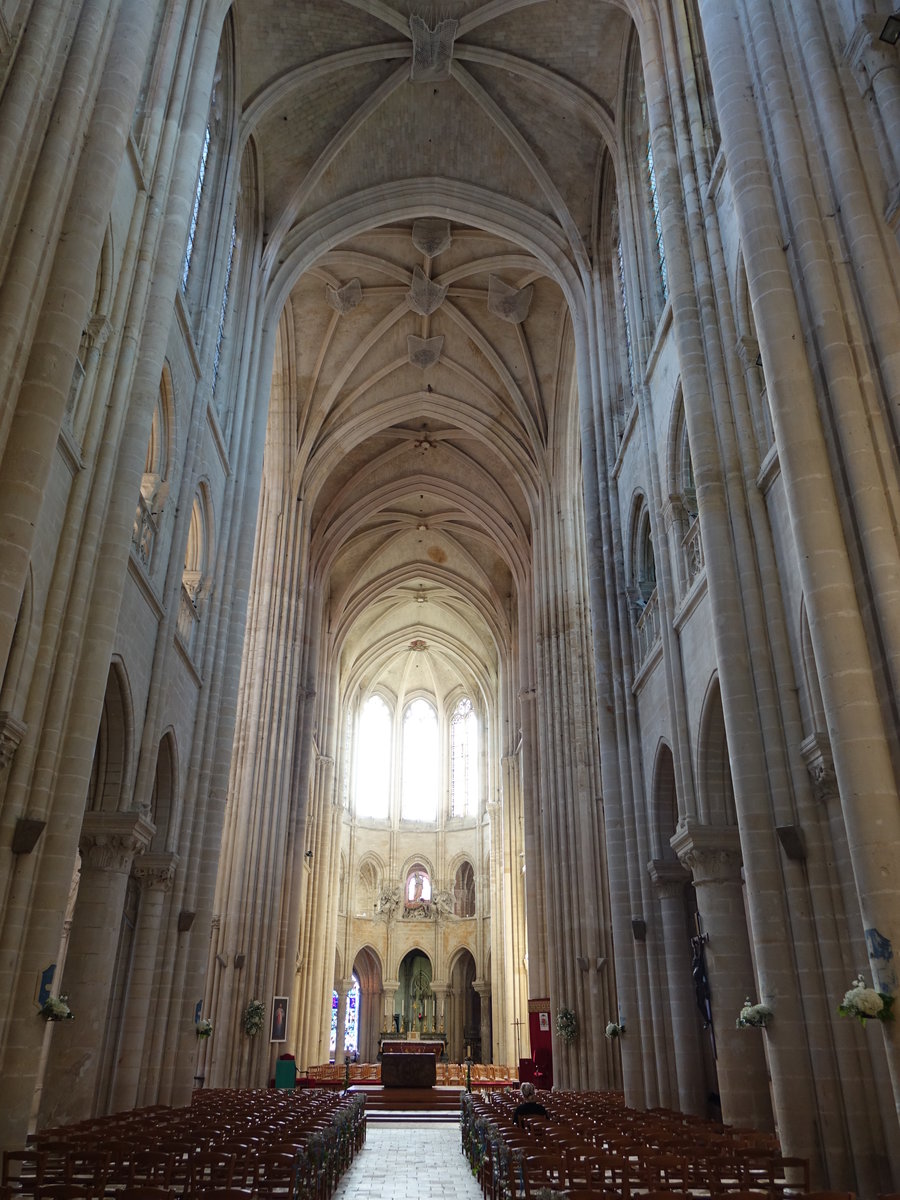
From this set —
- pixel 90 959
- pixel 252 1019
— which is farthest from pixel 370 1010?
pixel 90 959

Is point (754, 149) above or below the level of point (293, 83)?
below

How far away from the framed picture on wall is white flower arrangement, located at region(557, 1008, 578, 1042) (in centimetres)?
802

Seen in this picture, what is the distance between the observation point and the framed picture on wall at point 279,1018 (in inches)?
1072

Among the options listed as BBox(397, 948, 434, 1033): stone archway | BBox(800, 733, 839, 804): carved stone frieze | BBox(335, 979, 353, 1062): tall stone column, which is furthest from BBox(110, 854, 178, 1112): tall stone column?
BBox(397, 948, 434, 1033): stone archway

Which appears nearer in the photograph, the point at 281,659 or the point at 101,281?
the point at 101,281

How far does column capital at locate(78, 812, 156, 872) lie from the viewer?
43.4 feet

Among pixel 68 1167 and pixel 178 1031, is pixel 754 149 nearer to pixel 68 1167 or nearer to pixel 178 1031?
pixel 68 1167

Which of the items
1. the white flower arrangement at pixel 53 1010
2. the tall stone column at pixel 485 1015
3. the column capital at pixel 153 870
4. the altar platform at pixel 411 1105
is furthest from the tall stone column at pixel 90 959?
the tall stone column at pixel 485 1015

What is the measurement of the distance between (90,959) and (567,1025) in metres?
15.7

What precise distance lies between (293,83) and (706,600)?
15.3 m

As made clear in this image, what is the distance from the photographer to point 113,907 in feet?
42.6

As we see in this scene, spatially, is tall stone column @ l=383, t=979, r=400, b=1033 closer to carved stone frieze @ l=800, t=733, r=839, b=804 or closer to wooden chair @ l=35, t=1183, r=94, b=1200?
carved stone frieze @ l=800, t=733, r=839, b=804

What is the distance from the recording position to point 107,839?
13.2 meters

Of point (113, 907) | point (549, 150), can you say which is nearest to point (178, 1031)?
point (113, 907)
